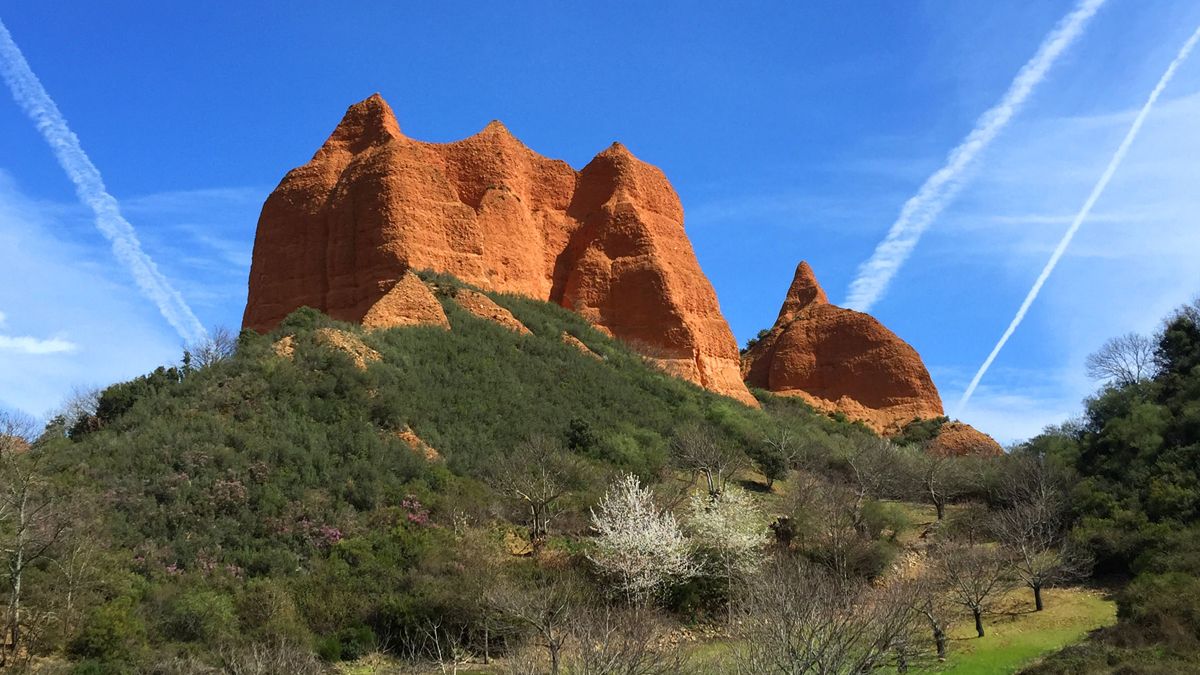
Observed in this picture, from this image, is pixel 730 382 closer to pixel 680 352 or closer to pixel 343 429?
pixel 680 352

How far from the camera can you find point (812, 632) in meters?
13.2

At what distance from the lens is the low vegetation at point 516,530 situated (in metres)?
17.6

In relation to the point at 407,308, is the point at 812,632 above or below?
below

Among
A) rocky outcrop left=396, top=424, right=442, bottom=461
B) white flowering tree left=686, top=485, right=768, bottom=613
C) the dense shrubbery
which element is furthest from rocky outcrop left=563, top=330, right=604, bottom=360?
white flowering tree left=686, top=485, right=768, bottom=613

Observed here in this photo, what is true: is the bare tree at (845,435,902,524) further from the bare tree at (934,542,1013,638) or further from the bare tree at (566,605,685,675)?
the bare tree at (566,605,685,675)

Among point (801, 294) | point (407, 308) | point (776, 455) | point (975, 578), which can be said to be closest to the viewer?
point (975, 578)

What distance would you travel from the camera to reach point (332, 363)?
31.2m

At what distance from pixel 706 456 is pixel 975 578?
11.3 metres

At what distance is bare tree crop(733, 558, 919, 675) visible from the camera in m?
13.2

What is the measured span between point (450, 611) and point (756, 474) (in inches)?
820

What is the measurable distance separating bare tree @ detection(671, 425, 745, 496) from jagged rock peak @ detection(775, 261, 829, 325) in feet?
130

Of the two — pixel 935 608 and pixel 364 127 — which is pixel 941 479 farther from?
pixel 364 127

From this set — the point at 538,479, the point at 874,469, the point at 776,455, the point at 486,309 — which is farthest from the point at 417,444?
the point at 874,469

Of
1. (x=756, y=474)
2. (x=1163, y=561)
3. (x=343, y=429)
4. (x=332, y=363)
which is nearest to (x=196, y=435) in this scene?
(x=343, y=429)
